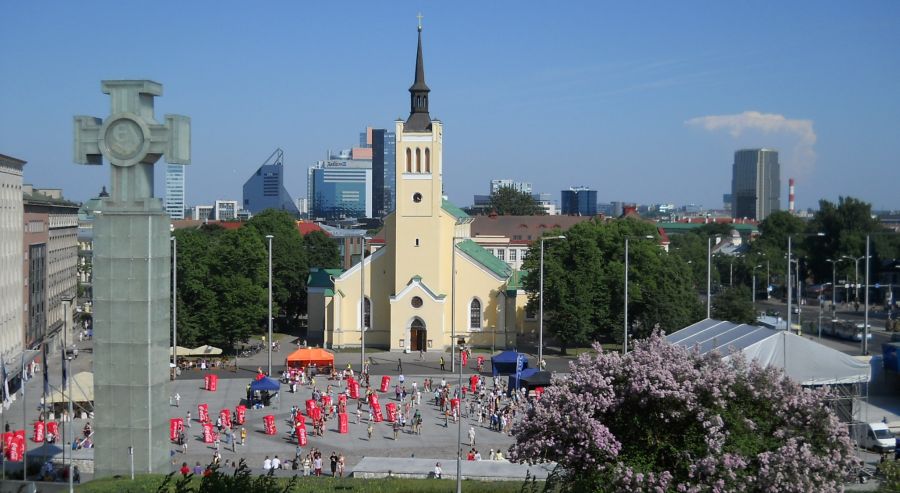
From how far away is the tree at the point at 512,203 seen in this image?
163250 mm

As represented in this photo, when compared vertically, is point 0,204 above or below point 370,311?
above

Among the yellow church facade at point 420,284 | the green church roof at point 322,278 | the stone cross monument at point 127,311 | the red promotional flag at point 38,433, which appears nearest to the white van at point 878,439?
the stone cross monument at point 127,311

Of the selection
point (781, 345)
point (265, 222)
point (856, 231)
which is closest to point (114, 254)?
point (781, 345)

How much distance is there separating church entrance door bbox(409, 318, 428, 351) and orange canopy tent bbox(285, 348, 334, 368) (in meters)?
10.00

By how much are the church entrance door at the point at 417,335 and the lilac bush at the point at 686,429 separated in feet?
137

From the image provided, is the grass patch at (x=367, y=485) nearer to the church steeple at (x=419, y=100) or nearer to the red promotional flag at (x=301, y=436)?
the red promotional flag at (x=301, y=436)

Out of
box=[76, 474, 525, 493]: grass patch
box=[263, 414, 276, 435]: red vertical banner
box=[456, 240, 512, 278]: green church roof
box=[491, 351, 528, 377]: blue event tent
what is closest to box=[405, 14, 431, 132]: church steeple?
box=[456, 240, 512, 278]: green church roof

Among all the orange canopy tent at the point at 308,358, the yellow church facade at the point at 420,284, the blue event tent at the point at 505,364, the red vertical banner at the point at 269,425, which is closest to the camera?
the red vertical banner at the point at 269,425

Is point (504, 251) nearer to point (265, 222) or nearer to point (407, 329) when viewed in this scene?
point (265, 222)

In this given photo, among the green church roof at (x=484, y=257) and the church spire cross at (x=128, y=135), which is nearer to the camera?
the church spire cross at (x=128, y=135)

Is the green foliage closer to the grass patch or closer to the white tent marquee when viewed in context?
the white tent marquee

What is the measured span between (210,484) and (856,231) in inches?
3960

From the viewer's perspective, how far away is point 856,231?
106m

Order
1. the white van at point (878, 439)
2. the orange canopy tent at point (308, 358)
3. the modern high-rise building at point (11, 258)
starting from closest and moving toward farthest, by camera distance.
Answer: the white van at point (878, 439)
the modern high-rise building at point (11, 258)
the orange canopy tent at point (308, 358)
